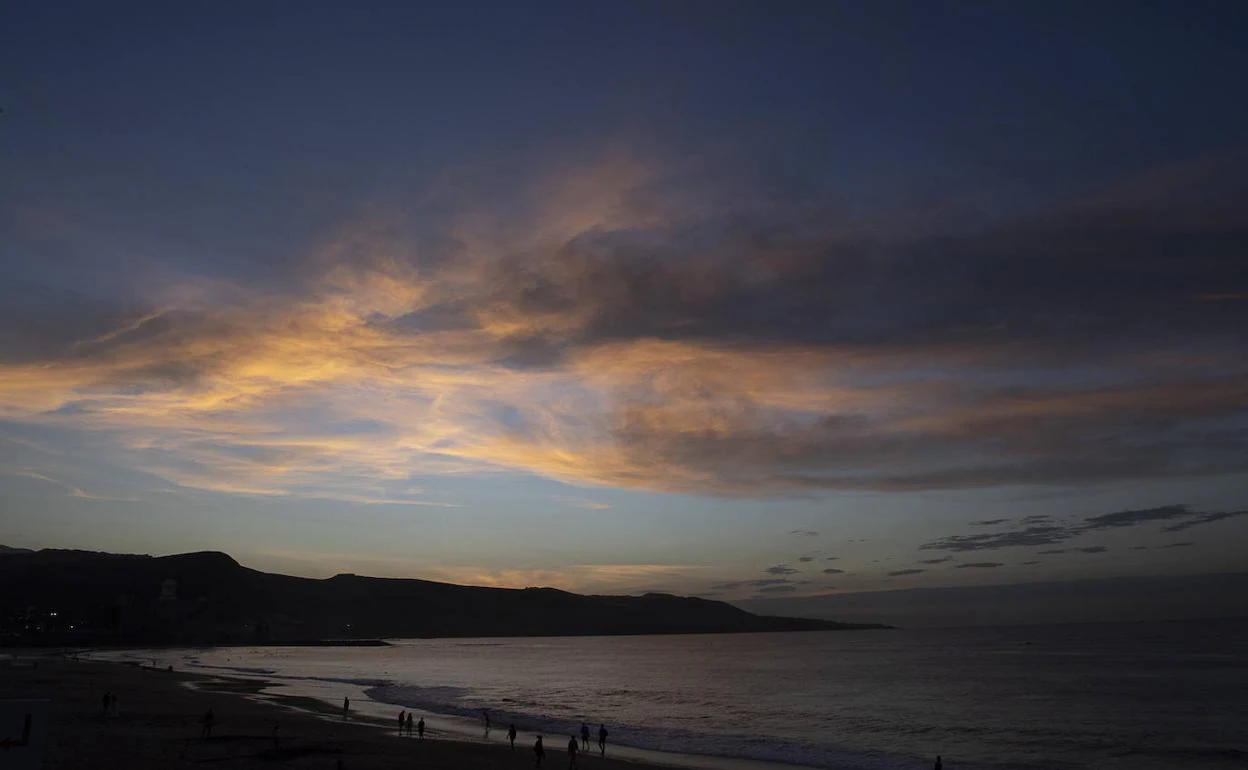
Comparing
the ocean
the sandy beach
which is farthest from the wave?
the sandy beach

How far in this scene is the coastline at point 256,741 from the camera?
101 feet

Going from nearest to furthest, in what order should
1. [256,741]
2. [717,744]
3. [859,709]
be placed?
[256,741]
[717,744]
[859,709]

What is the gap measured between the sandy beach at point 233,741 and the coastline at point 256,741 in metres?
0.05

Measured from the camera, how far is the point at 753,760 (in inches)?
1625

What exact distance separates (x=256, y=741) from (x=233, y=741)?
0.93 m

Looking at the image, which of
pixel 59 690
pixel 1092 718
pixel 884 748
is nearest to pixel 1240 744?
pixel 1092 718

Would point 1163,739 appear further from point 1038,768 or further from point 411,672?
point 411,672

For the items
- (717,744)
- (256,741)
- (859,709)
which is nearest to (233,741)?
(256,741)

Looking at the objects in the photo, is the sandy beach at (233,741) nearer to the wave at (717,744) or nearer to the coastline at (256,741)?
the coastline at (256,741)

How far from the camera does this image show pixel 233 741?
116ft

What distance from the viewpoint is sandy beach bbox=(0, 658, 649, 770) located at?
3027 centimetres

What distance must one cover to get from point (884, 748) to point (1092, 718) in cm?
2377

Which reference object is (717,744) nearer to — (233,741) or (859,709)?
(859,709)

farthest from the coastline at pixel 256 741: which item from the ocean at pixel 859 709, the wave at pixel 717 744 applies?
the ocean at pixel 859 709
